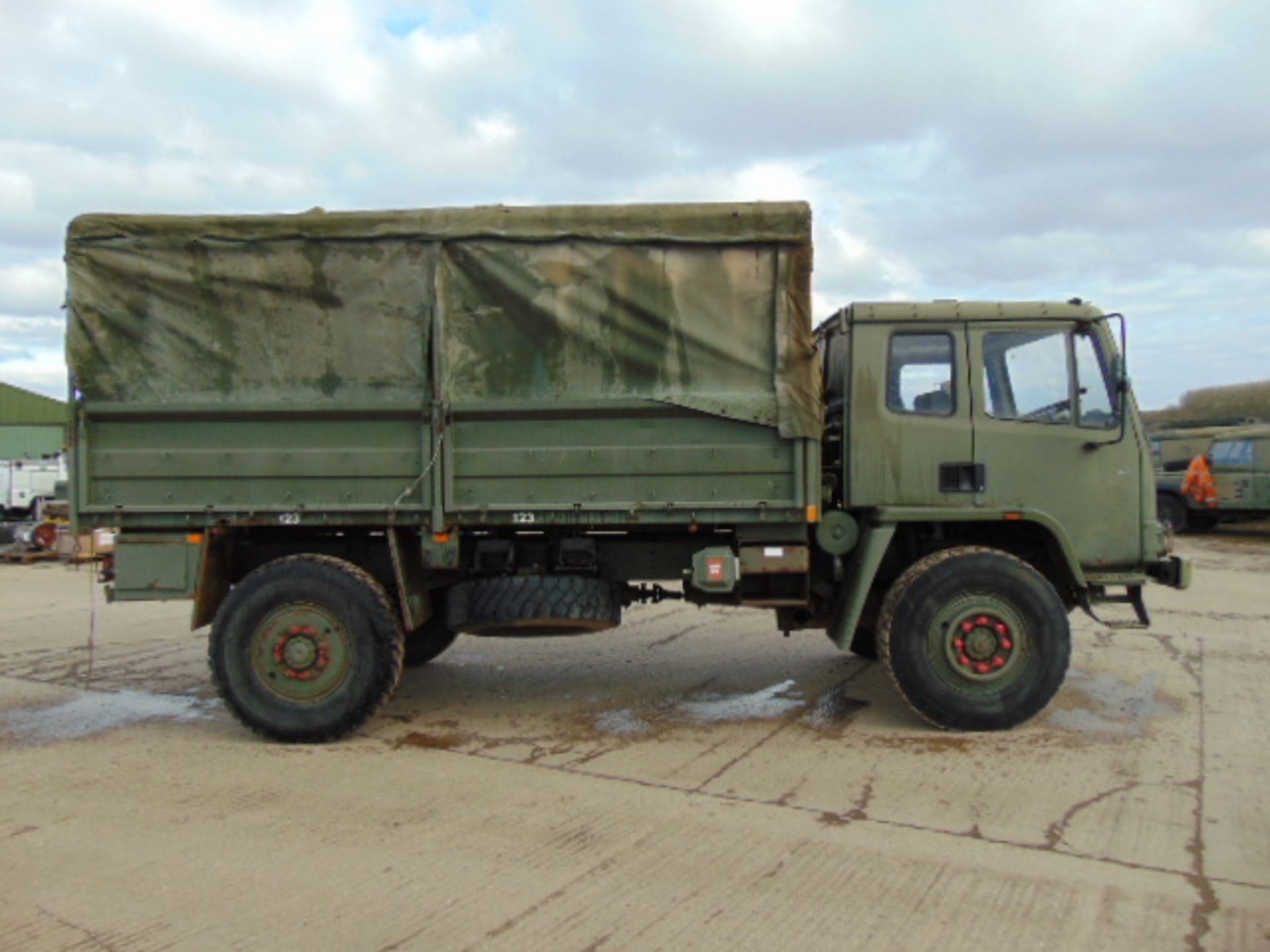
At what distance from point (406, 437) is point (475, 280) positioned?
1001mm

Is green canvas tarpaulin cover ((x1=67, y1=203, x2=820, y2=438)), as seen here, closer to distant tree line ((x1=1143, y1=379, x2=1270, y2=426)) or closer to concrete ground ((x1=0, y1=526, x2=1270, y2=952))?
concrete ground ((x1=0, y1=526, x2=1270, y2=952))

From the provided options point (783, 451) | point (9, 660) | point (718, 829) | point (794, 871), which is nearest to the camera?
point (794, 871)

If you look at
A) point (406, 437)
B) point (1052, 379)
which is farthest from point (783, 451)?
point (406, 437)

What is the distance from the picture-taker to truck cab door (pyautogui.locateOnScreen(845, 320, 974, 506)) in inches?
231

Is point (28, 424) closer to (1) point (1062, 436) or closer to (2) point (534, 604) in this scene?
(2) point (534, 604)

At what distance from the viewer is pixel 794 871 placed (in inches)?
153

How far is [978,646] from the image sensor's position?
5.68m

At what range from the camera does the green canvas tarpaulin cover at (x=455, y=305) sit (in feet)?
18.5

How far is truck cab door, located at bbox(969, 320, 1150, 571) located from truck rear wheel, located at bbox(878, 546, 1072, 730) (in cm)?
46

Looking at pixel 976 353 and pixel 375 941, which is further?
pixel 976 353

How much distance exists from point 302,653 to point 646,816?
94.2 inches

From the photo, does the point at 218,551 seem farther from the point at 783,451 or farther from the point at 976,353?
the point at 976,353

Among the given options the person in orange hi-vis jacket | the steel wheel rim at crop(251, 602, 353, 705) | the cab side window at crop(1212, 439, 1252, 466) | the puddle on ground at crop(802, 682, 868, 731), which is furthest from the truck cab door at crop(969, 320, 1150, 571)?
the cab side window at crop(1212, 439, 1252, 466)

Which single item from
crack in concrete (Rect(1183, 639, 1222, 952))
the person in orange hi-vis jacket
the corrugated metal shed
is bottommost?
crack in concrete (Rect(1183, 639, 1222, 952))
